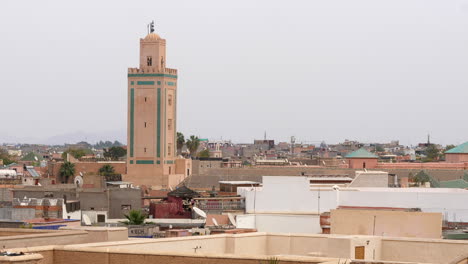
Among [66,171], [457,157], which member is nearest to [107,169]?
[66,171]

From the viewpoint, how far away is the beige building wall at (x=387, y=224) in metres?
20.8

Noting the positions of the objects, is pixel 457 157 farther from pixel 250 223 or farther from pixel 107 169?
pixel 250 223

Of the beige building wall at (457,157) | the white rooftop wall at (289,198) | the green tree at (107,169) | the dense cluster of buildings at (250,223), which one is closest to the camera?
the dense cluster of buildings at (250,223)

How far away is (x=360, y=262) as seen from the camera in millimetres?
11266

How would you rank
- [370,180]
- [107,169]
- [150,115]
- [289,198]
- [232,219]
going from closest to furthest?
[232,219], [289,198], [370,180], [150,115], [107,169]

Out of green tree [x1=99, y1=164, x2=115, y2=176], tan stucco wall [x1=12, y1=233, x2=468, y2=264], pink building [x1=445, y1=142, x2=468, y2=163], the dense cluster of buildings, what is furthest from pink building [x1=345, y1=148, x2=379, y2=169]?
tan stucco wall [x1=12, y1=233, x2=468, y2=264]

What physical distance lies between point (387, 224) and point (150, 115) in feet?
166

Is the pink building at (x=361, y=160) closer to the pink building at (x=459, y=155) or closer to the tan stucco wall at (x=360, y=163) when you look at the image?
the tan stucco wall at (x=360, y=163)

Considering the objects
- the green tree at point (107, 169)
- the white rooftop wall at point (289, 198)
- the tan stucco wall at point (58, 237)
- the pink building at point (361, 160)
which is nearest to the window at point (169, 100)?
the green tree at point (107, 169)

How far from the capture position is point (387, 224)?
830 inches

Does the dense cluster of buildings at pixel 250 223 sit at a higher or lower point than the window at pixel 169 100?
lower

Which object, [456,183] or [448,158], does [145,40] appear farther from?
[456,183]

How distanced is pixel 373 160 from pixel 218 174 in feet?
41.7

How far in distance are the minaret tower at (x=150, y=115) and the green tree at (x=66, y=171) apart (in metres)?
4.62
